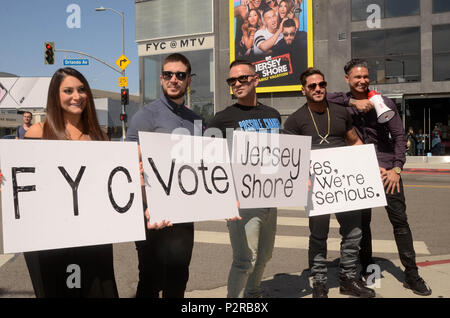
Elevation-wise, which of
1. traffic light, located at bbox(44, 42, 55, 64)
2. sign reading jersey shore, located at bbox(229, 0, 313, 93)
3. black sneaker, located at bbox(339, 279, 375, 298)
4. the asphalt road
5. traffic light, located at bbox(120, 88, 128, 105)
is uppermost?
sign reading jersey shore, located at bbox(229, 0, 313, 93)

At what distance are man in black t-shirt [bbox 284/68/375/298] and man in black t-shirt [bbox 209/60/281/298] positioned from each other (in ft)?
1.73

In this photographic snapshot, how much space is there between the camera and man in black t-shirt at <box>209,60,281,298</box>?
3.16 m

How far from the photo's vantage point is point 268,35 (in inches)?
1120

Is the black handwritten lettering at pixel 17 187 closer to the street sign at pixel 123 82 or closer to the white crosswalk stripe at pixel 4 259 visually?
the white crosswalk stripe at pixel 4 259

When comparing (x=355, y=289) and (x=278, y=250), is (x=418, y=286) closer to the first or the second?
(x=355, y=289)

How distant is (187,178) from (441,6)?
26788 mm

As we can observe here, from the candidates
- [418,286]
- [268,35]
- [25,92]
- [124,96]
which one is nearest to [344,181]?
[418,286]

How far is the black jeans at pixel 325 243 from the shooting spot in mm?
3818

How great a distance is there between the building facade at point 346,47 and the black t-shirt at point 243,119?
78.2 feet

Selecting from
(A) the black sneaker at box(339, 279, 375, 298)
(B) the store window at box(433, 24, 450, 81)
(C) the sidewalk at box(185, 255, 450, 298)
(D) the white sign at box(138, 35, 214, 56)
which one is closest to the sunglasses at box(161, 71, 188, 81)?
(C) the sidewalk at box(185, 255, 450, 298)

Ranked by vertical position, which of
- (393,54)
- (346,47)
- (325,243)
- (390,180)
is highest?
(346,47)

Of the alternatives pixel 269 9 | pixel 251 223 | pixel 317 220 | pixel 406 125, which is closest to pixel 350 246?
pixel 317 220

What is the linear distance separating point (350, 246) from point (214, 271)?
5.54ft

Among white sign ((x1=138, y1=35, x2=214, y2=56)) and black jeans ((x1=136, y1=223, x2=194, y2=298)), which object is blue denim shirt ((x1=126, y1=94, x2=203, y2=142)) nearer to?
black jeans ((x1=136, y1=223, x2=194, y2=298))
